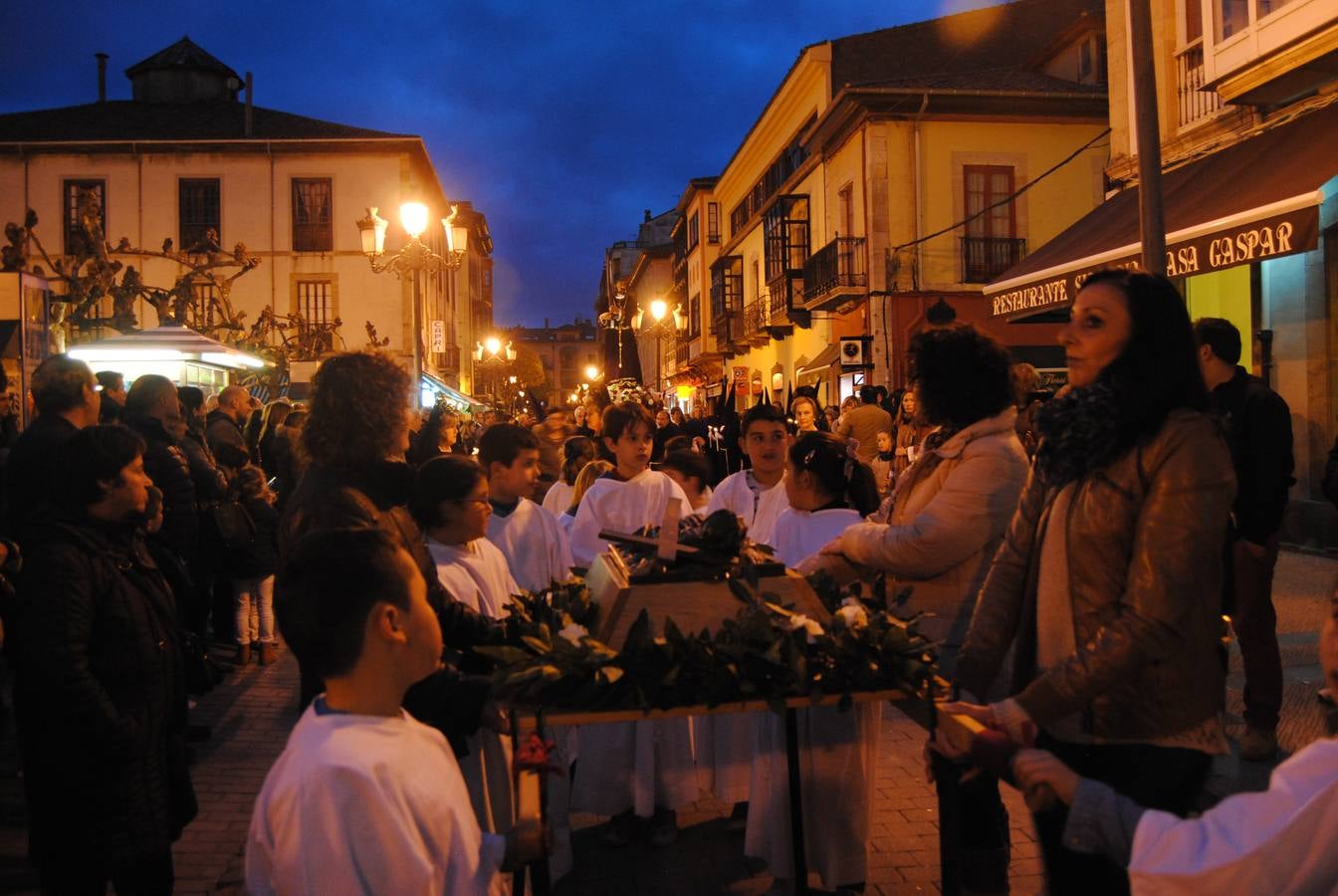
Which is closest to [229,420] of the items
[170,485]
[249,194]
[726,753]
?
[170,485]

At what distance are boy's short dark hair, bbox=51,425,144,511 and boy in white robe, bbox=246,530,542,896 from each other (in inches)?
60.9

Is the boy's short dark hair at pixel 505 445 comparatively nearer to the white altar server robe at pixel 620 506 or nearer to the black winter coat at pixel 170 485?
the white altar server robe at pixel 620 506

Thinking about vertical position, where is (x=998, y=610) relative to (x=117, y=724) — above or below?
above

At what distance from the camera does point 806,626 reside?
9.27ft

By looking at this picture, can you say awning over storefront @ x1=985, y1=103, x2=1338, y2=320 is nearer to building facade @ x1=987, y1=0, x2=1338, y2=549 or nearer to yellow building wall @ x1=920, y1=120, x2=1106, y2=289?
building facade @ x1=987, y1=0, x2=1338, y2=549

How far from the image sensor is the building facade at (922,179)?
23656mm

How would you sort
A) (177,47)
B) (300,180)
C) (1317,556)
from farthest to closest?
(177,47), (300,180), (1317,556)

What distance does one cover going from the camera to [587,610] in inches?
127

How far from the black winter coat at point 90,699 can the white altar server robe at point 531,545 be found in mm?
1572

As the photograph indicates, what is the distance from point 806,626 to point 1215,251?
8256 millimetres

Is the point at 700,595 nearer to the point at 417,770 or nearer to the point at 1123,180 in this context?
the point at 417,770

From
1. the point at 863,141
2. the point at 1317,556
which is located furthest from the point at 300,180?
the point at 1317,556

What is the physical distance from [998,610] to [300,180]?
3963 cm

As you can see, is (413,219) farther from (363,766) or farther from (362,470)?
(363,766)
